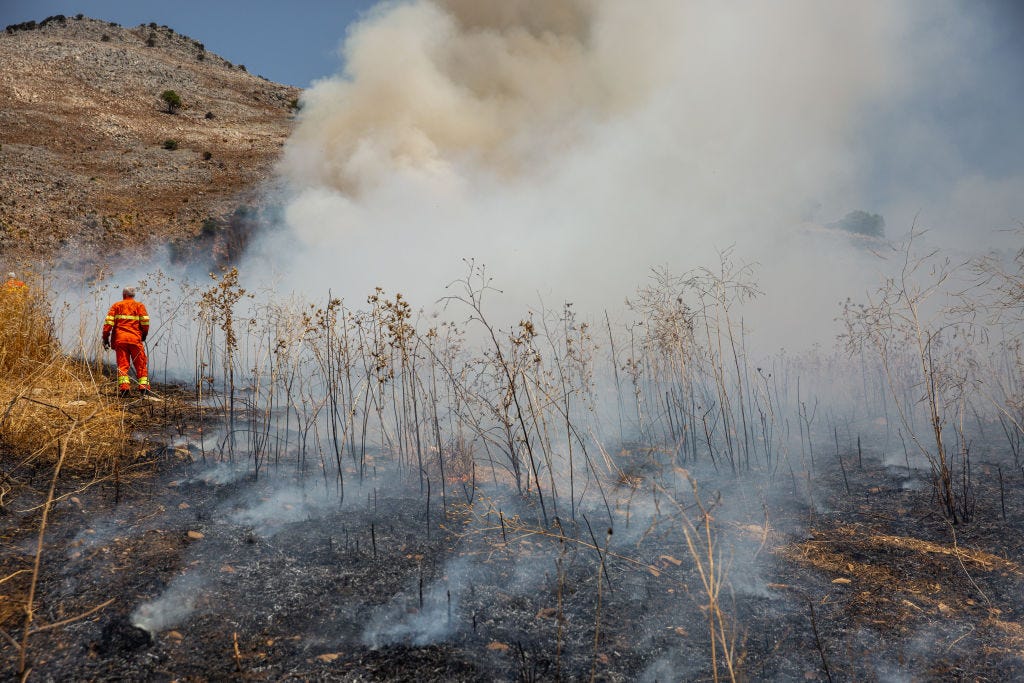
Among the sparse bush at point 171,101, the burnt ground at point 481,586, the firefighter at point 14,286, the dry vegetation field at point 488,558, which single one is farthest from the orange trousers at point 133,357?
the sparse bush at point 171,101

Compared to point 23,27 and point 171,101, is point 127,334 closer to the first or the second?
point 171,101

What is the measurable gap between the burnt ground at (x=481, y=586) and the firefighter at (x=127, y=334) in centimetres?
256

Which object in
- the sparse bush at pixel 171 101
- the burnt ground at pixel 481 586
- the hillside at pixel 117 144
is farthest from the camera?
the sparse bush at pixel 171 101

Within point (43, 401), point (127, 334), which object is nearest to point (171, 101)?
point (127, 334)

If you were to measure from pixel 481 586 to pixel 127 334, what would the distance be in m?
5.48

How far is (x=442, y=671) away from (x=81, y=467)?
138 inches

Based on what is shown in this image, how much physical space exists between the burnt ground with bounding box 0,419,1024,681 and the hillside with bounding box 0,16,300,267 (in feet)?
23.4

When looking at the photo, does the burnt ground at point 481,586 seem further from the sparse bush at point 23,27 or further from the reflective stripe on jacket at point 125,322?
the sparse bush at point 23,27

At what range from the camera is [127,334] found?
6.32m

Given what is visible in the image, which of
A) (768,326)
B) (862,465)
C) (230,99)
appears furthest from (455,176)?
(230,99)

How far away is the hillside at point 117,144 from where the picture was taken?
17.3 metres

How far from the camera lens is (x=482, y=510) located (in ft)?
13.9

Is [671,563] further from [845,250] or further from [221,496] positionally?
[845,250]

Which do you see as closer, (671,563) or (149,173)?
(671,563)
